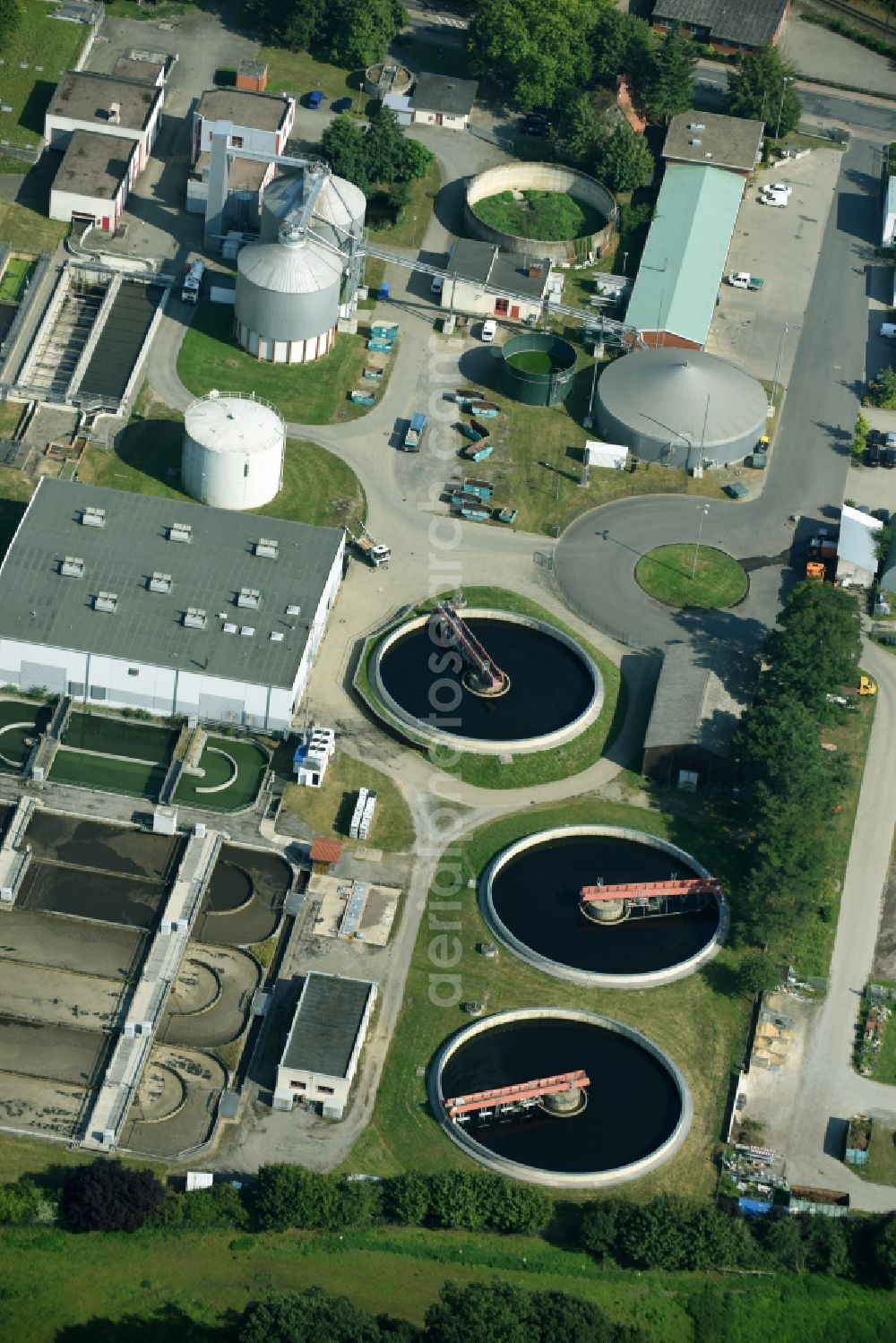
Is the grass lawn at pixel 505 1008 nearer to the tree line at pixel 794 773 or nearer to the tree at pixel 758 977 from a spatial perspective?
the tree at pixel 758 977

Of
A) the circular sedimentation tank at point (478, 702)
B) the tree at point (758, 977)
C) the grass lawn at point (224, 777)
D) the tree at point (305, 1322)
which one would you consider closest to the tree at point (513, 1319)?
the tree at point (305, 1322)

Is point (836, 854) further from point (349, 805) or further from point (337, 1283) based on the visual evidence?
point (337, 1283)

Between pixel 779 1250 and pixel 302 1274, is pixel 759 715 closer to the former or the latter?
pixel 779 1250

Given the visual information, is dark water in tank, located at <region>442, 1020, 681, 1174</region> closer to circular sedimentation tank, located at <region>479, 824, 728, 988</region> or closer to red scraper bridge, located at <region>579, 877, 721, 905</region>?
circular sedimentation tank, located at <region>479, 824, 728, 988</region>

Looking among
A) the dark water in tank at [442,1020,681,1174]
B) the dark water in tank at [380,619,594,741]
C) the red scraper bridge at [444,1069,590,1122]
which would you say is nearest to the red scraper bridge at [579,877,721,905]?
the dark water in tank at [442,1020,681,1174]

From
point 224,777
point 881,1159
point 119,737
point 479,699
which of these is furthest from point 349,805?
point 881,1159
